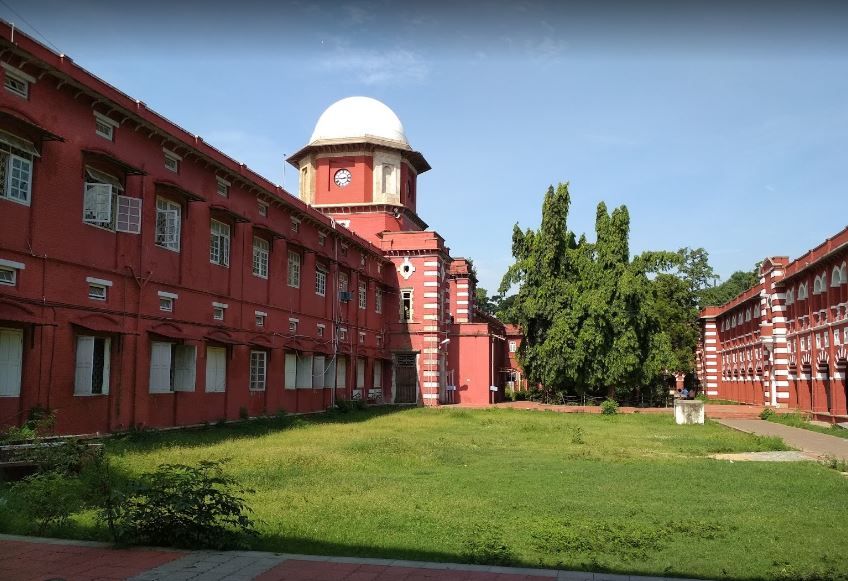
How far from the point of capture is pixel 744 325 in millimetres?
45625

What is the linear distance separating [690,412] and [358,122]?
23147mm

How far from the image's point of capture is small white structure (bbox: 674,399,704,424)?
86.4 ft

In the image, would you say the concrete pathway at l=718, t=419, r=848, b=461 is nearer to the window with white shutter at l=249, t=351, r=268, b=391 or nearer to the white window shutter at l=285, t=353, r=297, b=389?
the white window shutter at l=285, t=353, r=297, b=389

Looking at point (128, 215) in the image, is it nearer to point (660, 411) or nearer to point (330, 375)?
point (330, 375)

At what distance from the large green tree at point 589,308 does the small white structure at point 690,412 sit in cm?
929

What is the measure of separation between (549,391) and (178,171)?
26604mm

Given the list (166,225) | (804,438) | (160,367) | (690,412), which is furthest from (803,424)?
(166,225)

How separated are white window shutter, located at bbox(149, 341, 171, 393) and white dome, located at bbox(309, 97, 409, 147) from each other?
74.1 feet

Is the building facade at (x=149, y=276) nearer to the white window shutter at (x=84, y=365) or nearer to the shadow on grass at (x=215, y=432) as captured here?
the white window shutter at (x=84, y=365)

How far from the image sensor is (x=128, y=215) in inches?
670

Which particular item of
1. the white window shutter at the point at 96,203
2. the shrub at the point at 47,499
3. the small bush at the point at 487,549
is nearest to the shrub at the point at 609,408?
the white window shutter at the point at 96,203

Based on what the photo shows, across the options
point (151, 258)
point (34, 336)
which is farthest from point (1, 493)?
point (151, 258)

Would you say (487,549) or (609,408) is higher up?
(609,408)

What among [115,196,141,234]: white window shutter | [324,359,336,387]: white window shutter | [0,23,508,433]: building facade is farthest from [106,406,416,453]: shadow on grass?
[115,196,141,234]: white window shutter
